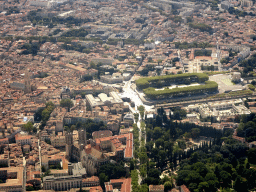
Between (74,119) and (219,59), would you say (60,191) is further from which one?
(219,59)

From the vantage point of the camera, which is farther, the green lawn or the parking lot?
the green lawn

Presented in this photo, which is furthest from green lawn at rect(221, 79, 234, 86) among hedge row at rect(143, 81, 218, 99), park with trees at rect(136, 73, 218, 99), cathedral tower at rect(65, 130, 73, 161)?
cathedral tower at rect(65, 130, 73, 161)

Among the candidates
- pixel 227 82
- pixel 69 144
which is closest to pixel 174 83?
pixel 227 82

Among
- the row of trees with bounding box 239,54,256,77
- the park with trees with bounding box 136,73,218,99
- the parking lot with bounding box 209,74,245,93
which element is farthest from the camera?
the row of trees with bounding box 239,54,256,77

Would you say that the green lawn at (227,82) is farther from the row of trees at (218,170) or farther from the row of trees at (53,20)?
the row of trees at (53,20)

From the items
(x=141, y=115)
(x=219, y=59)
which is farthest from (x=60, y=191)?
(x=219, y=59)

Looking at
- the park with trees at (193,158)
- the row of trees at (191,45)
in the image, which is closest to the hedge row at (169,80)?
the park with trees at (193,158)

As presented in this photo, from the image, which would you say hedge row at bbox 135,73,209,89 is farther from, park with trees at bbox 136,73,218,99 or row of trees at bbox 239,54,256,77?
row of trees at bbox 239,54,256,77

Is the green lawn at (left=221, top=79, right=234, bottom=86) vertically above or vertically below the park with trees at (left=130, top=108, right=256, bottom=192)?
above
